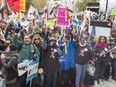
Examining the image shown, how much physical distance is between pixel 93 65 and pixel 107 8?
66.2ft

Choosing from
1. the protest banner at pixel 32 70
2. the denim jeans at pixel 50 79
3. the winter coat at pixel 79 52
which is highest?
the winter coat at pixel 79 52

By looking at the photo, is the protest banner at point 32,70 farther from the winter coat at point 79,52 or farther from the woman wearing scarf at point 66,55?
the winter coat at point 79,52

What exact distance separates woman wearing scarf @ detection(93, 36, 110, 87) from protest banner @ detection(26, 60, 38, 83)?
221cm

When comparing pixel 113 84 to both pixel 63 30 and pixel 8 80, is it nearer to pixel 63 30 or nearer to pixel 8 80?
pixel 63 30

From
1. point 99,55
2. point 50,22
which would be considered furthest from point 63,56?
point 50,22

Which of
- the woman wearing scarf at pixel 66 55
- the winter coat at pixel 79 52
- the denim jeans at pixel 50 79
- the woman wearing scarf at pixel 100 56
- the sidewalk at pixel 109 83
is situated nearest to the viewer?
the denim jeans at pixel 50 79

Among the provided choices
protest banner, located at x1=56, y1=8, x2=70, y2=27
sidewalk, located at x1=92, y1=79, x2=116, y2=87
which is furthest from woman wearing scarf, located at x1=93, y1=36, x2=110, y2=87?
protest banner, located at x1=56, y1=8, x2=70, y2=27

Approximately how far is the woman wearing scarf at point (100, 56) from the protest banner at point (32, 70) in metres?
2.21

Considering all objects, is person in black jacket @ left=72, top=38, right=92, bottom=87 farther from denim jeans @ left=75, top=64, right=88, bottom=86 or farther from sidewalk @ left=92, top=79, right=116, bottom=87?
sidewalk @ left=92, top=79, right=116, bottom=87

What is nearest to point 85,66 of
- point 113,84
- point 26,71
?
point 113,84

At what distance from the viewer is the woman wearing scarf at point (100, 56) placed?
26.3 ft

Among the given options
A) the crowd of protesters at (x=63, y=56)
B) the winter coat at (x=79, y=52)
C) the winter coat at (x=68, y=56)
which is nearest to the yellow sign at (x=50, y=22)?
the crowd of protesters at (x=63, y=56)

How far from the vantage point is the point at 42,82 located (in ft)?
23.7

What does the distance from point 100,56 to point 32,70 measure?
2.44 meters
